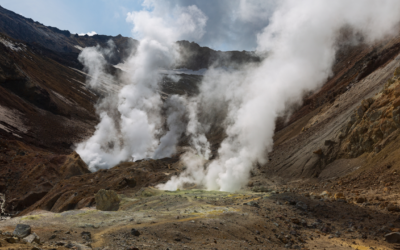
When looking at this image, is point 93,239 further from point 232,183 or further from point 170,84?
point 170,84

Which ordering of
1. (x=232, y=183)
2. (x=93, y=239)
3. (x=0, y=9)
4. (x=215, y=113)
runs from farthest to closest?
(x=0, y=9), (x=215, y=113), (x=232, y=183), (x=93, y=239)

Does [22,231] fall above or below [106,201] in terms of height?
below

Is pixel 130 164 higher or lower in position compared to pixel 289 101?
lower

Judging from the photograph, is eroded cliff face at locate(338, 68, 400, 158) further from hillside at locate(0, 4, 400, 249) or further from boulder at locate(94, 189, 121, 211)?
boulder at locate(94, 189, 121, 211)

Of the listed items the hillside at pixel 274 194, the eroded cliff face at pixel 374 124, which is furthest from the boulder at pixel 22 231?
the eroded cliff face at pixel 374 124

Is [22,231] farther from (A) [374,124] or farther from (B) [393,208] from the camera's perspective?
(A) [374,124]

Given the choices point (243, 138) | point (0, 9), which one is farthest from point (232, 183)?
point (0, 9)

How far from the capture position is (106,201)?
20.2 metres

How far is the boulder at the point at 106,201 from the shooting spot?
1999cm

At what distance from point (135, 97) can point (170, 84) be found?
211 feet

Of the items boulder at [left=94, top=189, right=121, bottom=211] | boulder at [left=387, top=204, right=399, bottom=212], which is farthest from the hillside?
boulder at [left=94, top=189, right=121, bottom=211]

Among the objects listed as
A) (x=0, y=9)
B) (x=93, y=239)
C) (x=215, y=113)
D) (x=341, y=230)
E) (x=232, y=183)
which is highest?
(x=0, y=9)

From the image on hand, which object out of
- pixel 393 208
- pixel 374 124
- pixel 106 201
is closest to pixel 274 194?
pixel 393 208

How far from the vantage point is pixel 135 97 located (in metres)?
63.4
